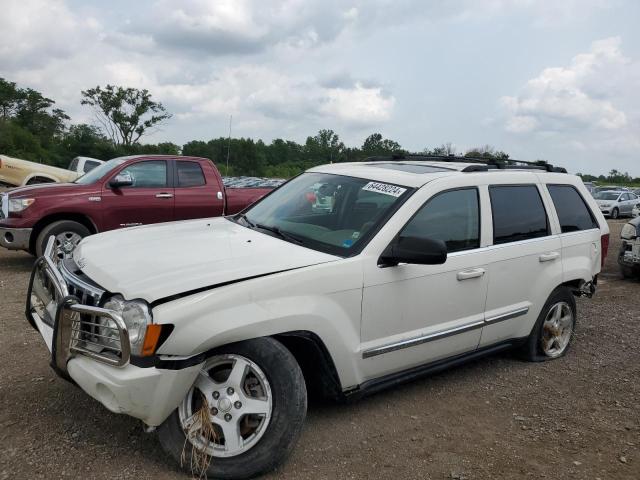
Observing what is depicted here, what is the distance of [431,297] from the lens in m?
3.69

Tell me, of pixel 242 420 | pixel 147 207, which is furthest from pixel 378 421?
pixel 147 207

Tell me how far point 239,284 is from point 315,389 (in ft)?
3.17

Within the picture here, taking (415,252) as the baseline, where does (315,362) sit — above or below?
below

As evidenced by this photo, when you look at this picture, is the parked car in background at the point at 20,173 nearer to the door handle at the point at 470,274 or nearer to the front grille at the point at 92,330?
the front grille at the point at 92,330

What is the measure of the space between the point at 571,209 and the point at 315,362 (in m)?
2.94

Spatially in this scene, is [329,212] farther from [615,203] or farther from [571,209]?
[615,203]

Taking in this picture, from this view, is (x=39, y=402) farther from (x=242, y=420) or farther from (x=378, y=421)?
(x=378, y=421)

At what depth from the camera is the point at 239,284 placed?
2916 millimetres

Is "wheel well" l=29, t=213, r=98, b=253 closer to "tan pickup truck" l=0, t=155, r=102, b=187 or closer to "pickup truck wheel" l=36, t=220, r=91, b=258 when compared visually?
"pickup truck wheel" l=36, t=220, r=91, b=258

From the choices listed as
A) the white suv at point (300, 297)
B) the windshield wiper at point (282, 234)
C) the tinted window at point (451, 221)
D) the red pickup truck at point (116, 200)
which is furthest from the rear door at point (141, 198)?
the tinted window at point (451, 221)

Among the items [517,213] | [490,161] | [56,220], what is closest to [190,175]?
[56,220]

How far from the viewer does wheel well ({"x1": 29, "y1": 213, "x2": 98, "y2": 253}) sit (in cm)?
755

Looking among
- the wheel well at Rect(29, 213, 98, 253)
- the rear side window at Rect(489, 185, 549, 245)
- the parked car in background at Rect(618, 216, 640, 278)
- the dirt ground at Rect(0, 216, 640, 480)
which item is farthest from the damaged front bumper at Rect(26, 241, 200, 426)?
the parked car in background at Rect(618, 216, 640, 278)

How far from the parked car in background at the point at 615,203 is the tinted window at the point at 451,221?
26867mm
